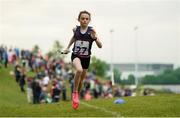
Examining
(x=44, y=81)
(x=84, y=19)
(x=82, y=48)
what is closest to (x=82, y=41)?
(x=82, y=48)

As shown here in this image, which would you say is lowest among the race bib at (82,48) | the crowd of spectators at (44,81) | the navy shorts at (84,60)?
the crowd of spectators at (44,81)

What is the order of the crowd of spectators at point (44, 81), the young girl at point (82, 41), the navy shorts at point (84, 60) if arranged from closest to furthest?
1. the young girl at point (82, 41)
2. the navy shorts at point (84, 60)
3. the crowd of spectators at point (44, 81)

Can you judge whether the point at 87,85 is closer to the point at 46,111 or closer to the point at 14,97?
the point at 14,97

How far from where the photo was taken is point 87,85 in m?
34.6

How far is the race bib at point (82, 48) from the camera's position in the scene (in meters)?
13.7

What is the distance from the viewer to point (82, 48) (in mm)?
13766

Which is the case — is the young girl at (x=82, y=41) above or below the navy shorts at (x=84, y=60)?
above

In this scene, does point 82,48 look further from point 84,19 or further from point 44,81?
point 44,81

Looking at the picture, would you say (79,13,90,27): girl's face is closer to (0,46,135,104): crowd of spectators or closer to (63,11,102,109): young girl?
(63,11,102,109): young girl

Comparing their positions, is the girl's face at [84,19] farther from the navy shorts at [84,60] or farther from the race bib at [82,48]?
the navy shorts at [84,60]

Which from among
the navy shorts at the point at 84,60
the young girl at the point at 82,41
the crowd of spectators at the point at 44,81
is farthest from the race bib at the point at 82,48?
the crowd of spectators at the point at 44,81

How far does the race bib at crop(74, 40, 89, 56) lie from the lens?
541 inches

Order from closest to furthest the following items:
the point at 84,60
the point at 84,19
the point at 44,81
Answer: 1. the point at 84,19
2. the point at 84,60
3. the point at 44,81

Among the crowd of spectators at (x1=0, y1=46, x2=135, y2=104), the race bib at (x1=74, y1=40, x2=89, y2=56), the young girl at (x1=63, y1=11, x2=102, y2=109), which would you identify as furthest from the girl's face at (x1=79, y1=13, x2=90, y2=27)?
the crowd of spectators at (x1=0, y1=46, x2=135, y2=104)
